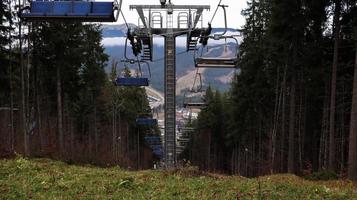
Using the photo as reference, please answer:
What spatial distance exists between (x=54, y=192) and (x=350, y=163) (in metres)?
11.4

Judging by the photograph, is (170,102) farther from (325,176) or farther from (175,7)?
(325,176)

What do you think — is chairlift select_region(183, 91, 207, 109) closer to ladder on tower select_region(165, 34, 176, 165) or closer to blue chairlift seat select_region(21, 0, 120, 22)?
ladder on tower select_region(165, 34, 176, 165)

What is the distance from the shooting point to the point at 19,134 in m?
35.2

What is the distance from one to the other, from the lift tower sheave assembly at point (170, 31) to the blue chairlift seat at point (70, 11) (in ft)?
19.7

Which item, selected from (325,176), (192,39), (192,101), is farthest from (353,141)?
(192,101)

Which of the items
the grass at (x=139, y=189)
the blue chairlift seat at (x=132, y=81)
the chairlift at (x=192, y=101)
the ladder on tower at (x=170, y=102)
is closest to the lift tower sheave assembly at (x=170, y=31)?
the ladder on tower at (x=170, y=102)

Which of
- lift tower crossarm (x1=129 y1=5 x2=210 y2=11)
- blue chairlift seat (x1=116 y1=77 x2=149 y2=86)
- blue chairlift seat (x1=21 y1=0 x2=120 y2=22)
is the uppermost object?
lift tower crossarm (x1=129 y1=5 x2=210 y2=11)

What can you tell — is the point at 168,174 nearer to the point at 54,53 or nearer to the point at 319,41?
the point at 319,41

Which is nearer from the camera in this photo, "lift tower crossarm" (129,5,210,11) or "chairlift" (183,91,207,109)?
"lift tower crossarm" (129,5,210,11)

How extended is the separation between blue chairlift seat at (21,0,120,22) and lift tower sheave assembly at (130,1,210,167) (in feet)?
19.7

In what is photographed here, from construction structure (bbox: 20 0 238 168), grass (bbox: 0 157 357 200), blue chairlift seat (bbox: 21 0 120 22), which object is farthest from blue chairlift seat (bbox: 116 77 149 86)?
grass (bbox: 0 157 357 200)

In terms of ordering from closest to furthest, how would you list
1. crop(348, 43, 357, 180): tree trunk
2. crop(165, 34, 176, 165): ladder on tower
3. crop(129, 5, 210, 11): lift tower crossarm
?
crop(348, 43, 357, 180): tree trunk
crop(129, 5, 210, 11): lift tower crossarm
crop(165, 34, 176, 165): ladder on tower

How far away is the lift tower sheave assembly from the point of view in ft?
70.1

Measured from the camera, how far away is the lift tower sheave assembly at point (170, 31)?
70.1ft
